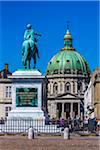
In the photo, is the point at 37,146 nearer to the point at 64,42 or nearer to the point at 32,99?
the point at 32,99

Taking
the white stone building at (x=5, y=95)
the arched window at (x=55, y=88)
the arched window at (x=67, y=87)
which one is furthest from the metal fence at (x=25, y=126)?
the arched window at (x=55, y=88)

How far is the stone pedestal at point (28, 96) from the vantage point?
3556cm

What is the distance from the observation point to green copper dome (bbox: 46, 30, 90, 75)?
156 metres

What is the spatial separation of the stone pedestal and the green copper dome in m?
119

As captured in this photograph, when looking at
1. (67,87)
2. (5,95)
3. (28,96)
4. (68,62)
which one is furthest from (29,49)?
(68,62)

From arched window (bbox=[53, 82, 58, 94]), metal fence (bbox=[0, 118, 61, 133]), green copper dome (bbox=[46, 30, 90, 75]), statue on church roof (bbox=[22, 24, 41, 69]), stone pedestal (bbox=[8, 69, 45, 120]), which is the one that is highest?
green copper dome (bbox=[46, 30, 90, 75])

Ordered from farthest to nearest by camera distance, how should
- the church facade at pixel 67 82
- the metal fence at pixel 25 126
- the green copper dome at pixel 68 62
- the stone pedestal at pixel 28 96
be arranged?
the green copper dome at pixel 68 62 < the church facade at pixel 67 82 < the stone pedestal at pixel 28 96 < the metal fence at pixel 25 126

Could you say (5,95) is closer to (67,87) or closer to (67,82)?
(67,87)

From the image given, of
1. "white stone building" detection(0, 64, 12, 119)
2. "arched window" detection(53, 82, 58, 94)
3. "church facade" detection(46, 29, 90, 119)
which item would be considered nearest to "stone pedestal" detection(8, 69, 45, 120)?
"white stone building" detection(0, 64, 12, 119)

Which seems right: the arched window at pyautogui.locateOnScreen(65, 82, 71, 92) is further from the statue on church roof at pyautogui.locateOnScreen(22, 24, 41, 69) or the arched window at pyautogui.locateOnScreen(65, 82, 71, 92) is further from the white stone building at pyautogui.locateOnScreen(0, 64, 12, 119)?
the statue on church roof at pyautogui.locateOnScreen(22, 24, 41, 69)

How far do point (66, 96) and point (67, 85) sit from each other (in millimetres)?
13012

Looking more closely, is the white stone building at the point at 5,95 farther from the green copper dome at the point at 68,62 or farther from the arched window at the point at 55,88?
the green copper dome at the point at 68,62

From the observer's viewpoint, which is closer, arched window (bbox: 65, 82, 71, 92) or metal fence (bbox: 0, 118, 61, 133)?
metal fence (bbox: 0, 118, 61, 133)

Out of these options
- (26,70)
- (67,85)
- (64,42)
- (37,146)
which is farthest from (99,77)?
(64,42)
